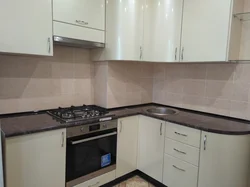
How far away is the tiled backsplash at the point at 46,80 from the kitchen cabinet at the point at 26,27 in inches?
13.8

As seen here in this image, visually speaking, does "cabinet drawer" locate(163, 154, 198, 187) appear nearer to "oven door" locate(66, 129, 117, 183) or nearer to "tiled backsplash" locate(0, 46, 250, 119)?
"oven door" locate(66, 129, 117, 183)

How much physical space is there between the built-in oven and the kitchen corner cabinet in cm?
8

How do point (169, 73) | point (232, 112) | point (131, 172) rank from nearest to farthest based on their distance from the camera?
point (232, 112)
point (131, 172)
point (169, 73)

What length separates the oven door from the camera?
1774 mm

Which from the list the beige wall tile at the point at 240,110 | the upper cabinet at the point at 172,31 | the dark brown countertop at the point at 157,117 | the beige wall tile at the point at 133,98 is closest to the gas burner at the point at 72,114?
the dark brown countertop at the point at 157,117

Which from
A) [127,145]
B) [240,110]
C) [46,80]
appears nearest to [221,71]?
[240,110]

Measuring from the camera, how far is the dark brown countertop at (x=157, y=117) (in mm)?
1524

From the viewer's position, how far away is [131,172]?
234 centimetres

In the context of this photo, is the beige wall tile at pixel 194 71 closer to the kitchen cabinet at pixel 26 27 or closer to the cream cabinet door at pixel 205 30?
the cream cabinet door at pixel 205 30

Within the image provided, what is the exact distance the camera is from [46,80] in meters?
2.09

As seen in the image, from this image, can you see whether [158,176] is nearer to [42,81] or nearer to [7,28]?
[42,81]

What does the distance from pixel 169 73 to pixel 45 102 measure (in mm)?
1640

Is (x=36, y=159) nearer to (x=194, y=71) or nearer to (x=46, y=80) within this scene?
(x=46, y=80)

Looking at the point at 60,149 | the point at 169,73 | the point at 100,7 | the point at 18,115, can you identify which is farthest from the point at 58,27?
the point at 169,73
